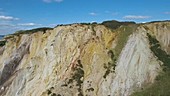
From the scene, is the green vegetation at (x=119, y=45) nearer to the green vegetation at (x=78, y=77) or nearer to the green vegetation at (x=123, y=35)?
the green vegetation at (x=123, y=35)

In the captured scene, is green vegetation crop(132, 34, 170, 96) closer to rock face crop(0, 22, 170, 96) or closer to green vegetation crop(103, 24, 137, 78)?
rock face crop(0, 22, 170, 96)

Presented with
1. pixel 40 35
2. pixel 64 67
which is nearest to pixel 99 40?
pixel 64 67

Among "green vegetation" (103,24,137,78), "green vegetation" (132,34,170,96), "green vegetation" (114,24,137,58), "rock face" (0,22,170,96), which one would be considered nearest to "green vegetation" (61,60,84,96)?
"rock face" (0,22,170,96)

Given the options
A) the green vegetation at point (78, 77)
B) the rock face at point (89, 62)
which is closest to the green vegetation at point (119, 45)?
the rock face at point (89, 62)

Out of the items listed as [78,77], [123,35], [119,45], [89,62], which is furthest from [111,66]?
[123,35]

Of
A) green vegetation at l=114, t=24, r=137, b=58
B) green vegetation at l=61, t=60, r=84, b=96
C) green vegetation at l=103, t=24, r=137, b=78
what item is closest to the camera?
green vegetation at l=103, t=24, r=137, b=78

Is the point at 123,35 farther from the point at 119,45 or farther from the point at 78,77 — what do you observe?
the point at 78,77

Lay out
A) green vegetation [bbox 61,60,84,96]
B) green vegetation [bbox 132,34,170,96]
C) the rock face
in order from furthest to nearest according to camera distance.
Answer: green vegetation [bbox 61,60,84,96] < the rock face < green vegetation [bbox 132,34,170,96]

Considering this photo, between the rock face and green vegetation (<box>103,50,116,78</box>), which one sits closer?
the rock face
